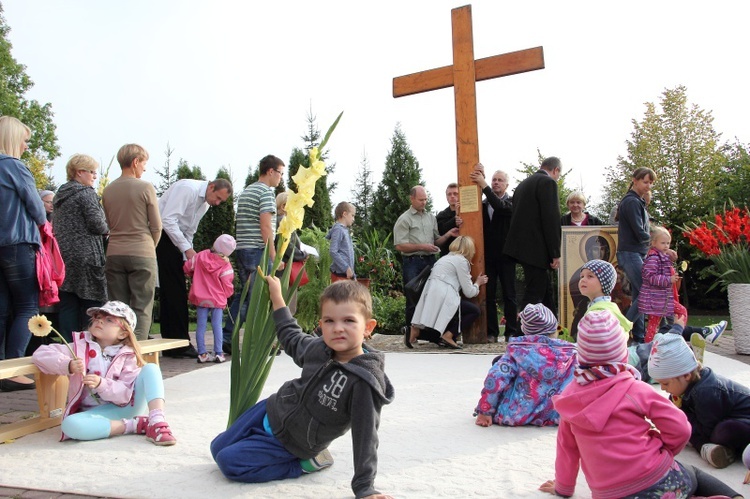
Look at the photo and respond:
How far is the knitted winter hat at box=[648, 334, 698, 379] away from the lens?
293 cm

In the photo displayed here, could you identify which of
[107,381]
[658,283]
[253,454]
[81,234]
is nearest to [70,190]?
[81,234]

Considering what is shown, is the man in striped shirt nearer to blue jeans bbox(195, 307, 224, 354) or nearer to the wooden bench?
blue jeans bbox(195, 307, 224, 354)

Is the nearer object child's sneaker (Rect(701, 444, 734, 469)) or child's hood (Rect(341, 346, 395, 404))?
child's hood (Rect(341, 346, 395, 404))

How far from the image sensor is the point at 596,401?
2.30 m

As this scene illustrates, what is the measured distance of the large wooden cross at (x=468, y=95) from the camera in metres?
7.75

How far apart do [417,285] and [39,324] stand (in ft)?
15.0

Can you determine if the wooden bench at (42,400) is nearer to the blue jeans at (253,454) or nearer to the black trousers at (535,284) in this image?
the blue jeans at (253,454)

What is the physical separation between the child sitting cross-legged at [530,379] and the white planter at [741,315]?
158 inches

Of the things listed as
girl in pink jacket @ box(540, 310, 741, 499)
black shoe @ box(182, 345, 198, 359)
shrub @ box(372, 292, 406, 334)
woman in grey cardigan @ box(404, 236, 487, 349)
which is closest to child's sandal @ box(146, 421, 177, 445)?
girl in pink jacket @ box(540, 310, 741, 499)

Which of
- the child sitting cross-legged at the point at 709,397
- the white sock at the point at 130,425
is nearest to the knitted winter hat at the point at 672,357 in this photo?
the child sitting cross-legged at the point at 709,397

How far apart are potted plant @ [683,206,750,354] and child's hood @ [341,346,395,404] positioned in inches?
225

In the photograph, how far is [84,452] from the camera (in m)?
3.25

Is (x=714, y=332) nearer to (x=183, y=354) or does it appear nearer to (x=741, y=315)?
(x=741, y=315)

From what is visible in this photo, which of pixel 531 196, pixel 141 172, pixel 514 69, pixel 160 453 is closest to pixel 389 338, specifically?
pixel 531 196
